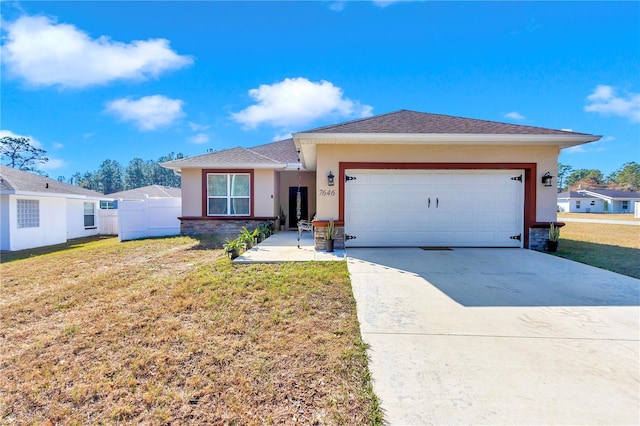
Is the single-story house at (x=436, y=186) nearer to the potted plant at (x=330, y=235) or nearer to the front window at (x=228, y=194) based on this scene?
the potted plant at (x=330, y=235)

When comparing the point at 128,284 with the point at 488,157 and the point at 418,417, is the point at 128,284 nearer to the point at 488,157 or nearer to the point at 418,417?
the point at 418,417

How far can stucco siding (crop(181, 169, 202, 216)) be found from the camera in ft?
41.0

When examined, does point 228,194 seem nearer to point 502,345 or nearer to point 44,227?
point 44,227

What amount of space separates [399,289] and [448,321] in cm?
123

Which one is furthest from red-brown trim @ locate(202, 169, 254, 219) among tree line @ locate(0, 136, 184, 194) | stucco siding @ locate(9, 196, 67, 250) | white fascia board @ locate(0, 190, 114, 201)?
tree line @ locate(0, 136, 184, 194)

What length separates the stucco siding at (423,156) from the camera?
8023 millimetres

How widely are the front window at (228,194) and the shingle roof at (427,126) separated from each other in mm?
6156

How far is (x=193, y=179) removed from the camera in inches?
492

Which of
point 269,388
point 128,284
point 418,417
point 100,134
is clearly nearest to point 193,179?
point 128,284

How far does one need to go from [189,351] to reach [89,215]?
18.7 metres

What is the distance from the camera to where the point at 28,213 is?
41.2ft

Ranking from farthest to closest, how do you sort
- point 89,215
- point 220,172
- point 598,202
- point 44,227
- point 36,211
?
point 598,202
point 89,215
point 44,227
point 36,211
point 220,172

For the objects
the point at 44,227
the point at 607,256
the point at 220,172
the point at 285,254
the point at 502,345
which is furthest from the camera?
the point at 44,227

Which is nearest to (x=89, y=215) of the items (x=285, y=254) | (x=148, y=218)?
(x=148, y=218)
